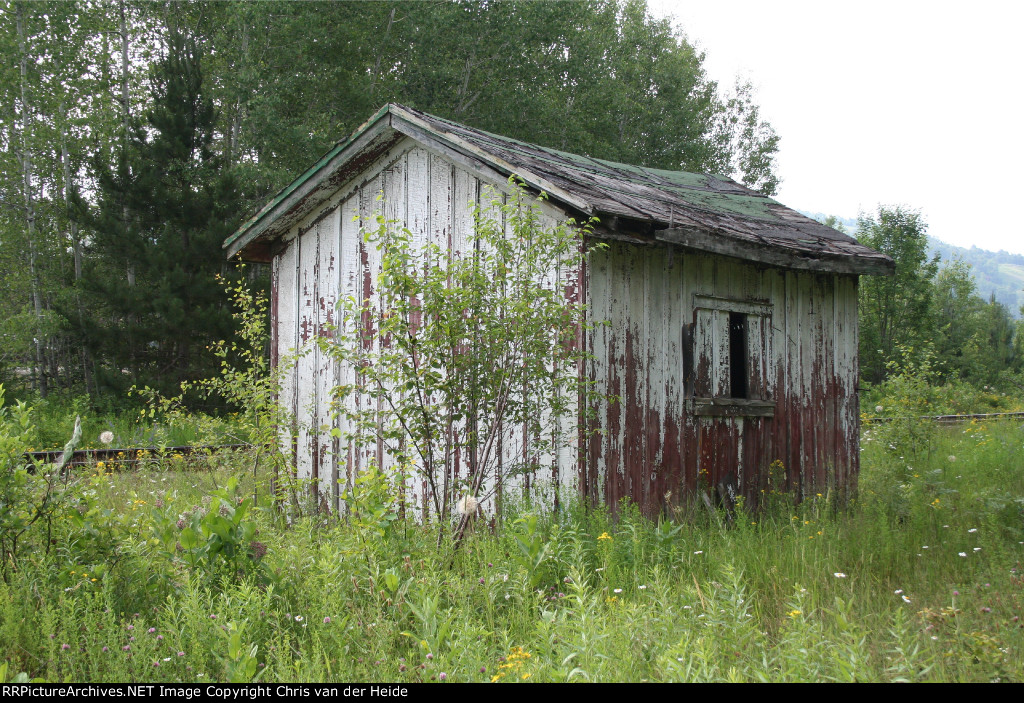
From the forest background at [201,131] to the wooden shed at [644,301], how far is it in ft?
28.3

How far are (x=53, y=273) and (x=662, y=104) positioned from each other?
834 inches

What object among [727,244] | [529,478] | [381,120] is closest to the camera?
[529,478]

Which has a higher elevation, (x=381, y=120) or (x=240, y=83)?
(x=240, y=83)

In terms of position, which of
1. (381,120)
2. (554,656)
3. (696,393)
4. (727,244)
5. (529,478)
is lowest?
(554,656)

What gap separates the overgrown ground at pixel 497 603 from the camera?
320 centimetres

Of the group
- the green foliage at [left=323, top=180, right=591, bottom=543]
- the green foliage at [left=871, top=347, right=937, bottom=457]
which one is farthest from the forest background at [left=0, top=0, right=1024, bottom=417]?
the green foliage at [left=323, top=180, right=591, bottom=543]

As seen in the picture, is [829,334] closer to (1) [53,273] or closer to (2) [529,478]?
(2) [529,478]

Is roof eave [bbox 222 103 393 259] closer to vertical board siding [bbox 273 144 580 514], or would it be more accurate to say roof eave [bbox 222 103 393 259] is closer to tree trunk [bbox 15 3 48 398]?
vertical board siding [bbox 273 144 580 514]

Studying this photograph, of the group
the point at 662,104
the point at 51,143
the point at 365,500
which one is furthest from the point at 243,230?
the point at 662,104

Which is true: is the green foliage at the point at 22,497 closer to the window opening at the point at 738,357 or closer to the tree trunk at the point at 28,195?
the window opening at the point at 738,357

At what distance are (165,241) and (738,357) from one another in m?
13.2

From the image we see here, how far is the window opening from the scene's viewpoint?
758 centimetres

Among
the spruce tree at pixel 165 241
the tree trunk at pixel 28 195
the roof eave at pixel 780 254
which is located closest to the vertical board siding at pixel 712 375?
the roof eave at pixel 780 254

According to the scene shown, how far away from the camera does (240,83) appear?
66.2 feet
